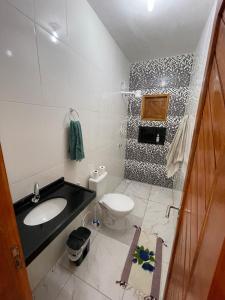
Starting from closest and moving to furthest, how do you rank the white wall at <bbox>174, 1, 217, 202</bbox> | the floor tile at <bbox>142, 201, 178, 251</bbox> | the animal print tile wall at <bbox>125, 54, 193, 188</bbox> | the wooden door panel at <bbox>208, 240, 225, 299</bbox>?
the wooden door panel at <bbox>208, 240, 225, 299</bbox> → the white wall at <bbox>174, 1, 217, 202</bbox> → the floor tile at <bbox>142, 201, 178, 251</bbox> → the animal print tile wall at <bbox>125, 54, 193, 188</bbox>

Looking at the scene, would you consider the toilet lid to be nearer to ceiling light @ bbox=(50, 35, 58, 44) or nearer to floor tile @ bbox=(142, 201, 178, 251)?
floor tile @ bbox=(142, 201, 178, 251)

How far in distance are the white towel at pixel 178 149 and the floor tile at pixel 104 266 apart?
4.52 feet

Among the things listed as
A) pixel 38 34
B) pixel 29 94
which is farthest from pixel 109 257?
pixel 38 34

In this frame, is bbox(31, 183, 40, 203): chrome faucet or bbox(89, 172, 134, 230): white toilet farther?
bbox(89, 172, 134, 230): white toilet

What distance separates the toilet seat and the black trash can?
0.41 metres

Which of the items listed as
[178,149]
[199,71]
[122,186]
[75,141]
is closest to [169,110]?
[178,149]

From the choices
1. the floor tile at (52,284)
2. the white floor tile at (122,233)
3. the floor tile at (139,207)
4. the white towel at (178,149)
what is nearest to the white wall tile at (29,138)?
the floor tile at (52,284)

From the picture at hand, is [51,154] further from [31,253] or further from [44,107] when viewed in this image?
[31,253]

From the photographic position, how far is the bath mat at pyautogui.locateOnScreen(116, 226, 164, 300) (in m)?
1.30

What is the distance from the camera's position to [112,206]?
182 cm

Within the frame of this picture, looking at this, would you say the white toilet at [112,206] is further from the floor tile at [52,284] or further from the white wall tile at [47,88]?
the floor tile at [52,284]

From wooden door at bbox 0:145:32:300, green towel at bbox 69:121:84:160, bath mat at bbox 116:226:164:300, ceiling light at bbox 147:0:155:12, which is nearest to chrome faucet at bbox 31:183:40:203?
green towel at bbox 69:121:84:160

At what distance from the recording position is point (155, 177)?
3104 millimetres

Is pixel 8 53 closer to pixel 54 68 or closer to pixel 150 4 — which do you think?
pixel 54 68
